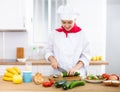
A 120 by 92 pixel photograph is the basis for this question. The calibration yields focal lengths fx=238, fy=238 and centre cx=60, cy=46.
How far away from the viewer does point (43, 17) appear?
4227mm

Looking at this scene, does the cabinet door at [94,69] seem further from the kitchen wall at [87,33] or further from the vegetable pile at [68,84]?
the vegetable pile at [68,84]

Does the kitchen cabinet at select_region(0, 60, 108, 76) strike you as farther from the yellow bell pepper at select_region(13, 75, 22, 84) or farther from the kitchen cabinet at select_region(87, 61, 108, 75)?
the yellow bell pepper at select_region(13, 75, 22, 84)

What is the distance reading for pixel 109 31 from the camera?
577 cm

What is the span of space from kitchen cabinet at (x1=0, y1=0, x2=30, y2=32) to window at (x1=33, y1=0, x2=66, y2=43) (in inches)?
19.3

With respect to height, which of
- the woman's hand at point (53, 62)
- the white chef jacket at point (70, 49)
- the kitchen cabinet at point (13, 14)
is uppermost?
the kitchen cabinet at point (13, 14)

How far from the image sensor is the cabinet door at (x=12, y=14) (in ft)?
12.3

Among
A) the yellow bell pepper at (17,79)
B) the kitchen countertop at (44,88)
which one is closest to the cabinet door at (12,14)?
the yellow bell pepper at (17,79)

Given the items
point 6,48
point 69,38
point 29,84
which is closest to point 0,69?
point 6,48

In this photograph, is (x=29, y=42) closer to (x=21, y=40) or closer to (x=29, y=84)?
(x=21, y=40)

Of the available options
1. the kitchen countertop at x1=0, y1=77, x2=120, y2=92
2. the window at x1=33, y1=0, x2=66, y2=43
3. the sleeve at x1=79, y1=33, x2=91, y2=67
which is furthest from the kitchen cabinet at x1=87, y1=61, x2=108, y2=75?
the kitchen countertop at x1=0, y1=77, x2=120, y2=92

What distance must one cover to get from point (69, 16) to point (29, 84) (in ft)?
2.77

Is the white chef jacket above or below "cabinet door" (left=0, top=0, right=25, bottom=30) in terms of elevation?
below

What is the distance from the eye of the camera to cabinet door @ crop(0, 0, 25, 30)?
374 centimetres

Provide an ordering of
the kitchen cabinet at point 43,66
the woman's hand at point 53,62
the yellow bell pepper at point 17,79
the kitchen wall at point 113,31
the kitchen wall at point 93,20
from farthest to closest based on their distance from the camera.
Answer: the kitchen wall at point 113,31
the kitchen wall at point 93,20
the kitchen cabinet at point 43,66
the woman's hand at point 53,62
the yellow bell pepper at point 17,79
